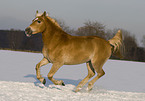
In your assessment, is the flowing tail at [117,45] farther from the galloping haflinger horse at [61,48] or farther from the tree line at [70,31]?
the tree line at [70,31]

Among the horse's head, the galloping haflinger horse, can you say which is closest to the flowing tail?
the galloping haflinger horse

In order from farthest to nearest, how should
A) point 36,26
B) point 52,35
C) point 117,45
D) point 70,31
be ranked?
point 70,31 → point 117,45 → point 52,35 → point 36,26

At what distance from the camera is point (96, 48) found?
6.51 m

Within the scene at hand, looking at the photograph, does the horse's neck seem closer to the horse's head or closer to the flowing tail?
the horse's head

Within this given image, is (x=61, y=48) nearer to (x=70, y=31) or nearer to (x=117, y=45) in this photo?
(x=117, y=45)

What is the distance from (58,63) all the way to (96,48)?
130 cm

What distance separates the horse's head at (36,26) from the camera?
6086 millimetres

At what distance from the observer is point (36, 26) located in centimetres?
613

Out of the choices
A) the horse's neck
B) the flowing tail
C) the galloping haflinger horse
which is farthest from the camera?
the flowing tail

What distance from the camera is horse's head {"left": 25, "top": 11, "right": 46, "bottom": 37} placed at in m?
6.09

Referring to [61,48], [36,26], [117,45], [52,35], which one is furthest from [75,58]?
[117,45]

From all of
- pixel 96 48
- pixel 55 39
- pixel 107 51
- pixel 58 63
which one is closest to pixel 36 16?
pixel 55 39

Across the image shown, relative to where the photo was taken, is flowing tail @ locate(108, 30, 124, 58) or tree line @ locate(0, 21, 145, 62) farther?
tree line @ locate(0, 21, 145, 62)

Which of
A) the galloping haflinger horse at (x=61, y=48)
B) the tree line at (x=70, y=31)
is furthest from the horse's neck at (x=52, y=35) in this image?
the tree line at (x=70, y=31)
